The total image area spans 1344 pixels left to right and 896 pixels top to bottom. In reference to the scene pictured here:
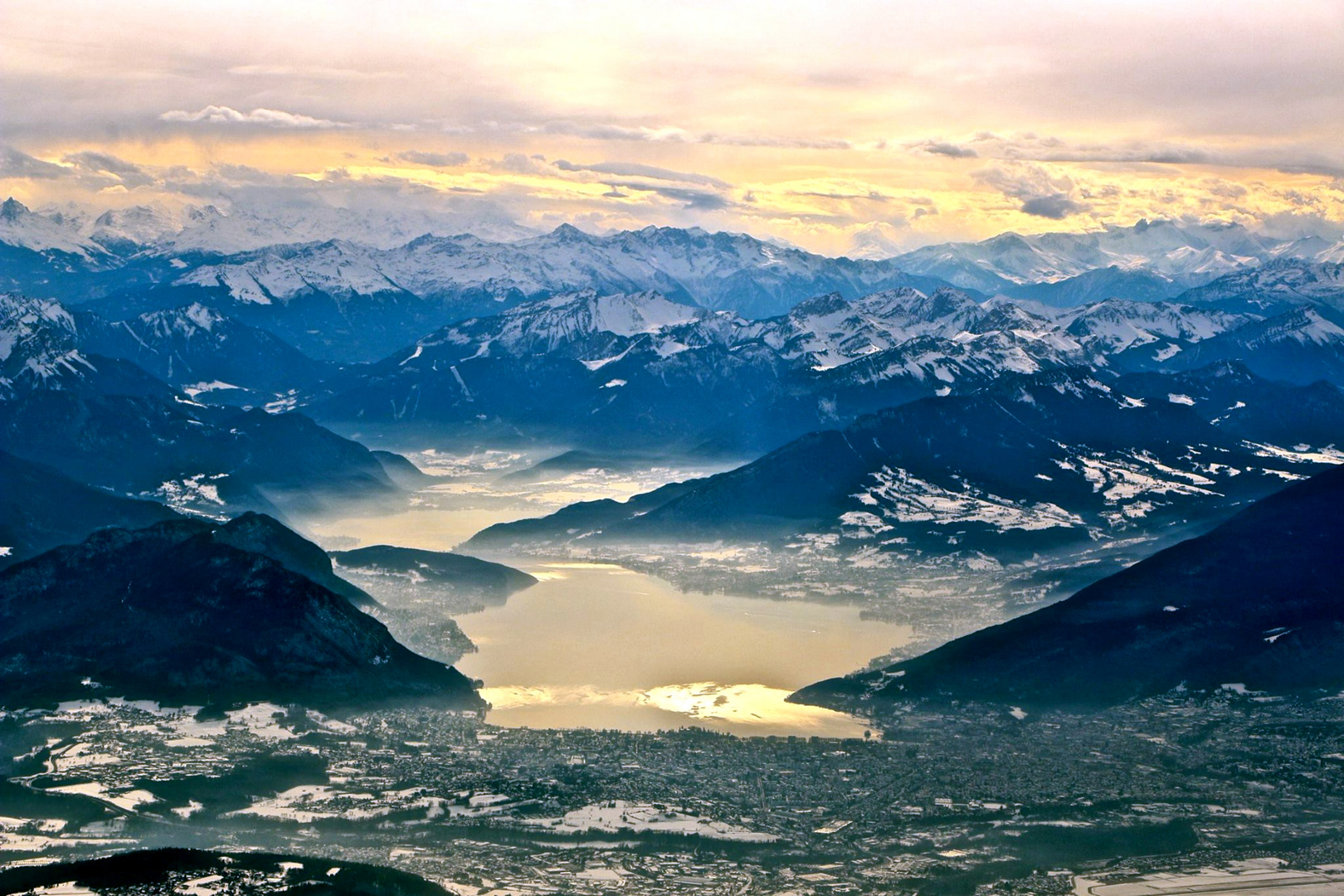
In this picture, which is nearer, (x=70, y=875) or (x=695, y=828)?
(x=70, y=875)

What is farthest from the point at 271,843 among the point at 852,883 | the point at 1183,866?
the point at 1183,866

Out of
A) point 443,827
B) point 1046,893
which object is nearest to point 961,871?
point 1046,893

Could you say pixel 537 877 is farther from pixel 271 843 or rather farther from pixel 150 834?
pixel 150 834

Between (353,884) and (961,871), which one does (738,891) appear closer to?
(961,871)

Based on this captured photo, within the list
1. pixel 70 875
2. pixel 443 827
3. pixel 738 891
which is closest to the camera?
pixel 70 875

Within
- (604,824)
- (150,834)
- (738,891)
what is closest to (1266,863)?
(738,891)

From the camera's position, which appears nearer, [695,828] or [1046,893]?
[1046,893]

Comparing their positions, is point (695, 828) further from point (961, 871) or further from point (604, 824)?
point (961, 871)

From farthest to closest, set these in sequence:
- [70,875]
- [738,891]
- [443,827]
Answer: [443,827], [738,891], [70,875]
